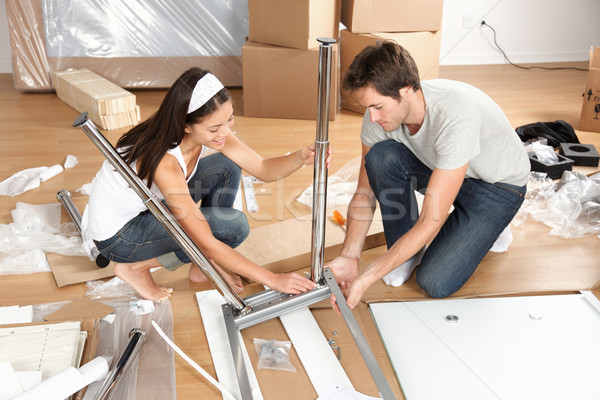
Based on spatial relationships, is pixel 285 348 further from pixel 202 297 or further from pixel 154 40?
pixel 154 40

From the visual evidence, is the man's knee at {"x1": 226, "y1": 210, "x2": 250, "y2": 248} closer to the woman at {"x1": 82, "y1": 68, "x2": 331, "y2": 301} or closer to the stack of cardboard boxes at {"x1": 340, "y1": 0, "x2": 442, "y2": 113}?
the woman at {"x1": 82, "y1": 68, "x2": 331, "y2": 301}

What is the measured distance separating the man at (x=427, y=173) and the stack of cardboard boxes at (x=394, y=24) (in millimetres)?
1080

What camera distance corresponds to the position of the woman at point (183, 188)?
116cm

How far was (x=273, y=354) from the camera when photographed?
47.6 inches

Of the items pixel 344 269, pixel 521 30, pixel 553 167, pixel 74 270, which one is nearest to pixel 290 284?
pixel 344 269

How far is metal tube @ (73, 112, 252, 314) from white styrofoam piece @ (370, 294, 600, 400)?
14.0 inches

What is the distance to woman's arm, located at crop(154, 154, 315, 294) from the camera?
1.18m

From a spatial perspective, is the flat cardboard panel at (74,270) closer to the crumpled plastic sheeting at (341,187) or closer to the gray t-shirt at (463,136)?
the crumpled plastic sheeting at (341,187)

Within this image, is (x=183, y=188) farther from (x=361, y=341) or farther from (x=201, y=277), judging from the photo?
(x=361, y=341)

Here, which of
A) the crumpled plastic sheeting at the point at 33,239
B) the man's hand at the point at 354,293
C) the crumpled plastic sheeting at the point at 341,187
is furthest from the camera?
the crumpled plastic sheeting at the point at 341,187

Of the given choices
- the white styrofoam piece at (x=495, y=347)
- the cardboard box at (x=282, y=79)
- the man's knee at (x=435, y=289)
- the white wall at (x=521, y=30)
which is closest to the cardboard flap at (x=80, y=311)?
the white styrofoam piece at (x=495, y=347)

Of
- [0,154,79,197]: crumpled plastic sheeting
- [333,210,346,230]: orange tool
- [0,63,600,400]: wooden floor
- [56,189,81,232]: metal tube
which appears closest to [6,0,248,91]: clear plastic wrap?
[0,63,600,400]: wooden floor

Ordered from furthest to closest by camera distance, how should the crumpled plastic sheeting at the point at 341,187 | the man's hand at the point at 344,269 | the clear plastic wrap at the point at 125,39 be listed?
the clear plastic wrap at the point at 125,39 → the crumpled plastic sheeting at the point at 341,187 → the man's hand at the point at 344,269

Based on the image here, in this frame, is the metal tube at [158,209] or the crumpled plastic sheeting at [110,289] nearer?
the metal tube at [158,209]
